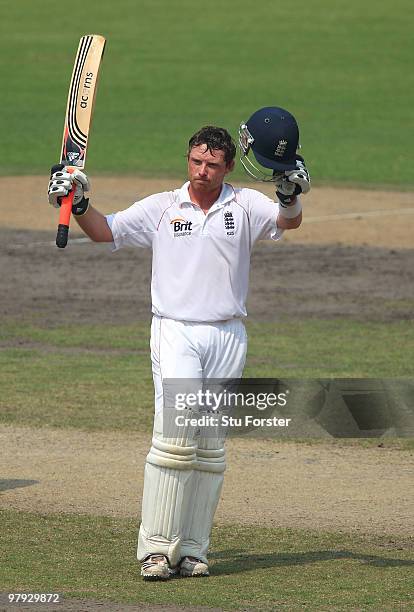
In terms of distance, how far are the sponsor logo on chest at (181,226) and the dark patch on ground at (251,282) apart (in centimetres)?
803

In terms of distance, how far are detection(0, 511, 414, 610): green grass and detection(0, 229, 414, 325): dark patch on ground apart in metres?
7.24

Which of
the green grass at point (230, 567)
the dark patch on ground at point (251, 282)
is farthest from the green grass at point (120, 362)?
the green grass at point (230, 567)

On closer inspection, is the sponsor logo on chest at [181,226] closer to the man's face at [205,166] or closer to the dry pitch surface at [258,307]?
the man's face at [205,166]

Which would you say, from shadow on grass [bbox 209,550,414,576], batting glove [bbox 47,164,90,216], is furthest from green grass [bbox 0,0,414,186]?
batting glove [bbox 47,164,90,216]

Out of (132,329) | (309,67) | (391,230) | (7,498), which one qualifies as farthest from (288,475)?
(309,67)

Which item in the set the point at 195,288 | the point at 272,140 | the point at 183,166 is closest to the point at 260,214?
the point at 272,140

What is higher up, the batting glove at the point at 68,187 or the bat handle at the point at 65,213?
the batting glove at the point at 68,187

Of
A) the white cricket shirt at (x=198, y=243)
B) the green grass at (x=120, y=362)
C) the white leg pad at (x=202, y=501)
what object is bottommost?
the white leg pad at (x=202, y=501)

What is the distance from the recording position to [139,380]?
492 inches

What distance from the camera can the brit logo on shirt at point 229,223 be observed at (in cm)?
722

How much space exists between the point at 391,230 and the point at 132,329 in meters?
7.20

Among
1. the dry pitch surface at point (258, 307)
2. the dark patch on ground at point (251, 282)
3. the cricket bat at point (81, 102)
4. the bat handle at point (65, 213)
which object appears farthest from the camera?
the dark patch on ground at point (251, 282)

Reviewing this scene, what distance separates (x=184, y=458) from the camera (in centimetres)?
706

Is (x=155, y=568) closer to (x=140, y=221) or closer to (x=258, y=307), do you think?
(x=140, y=221)
